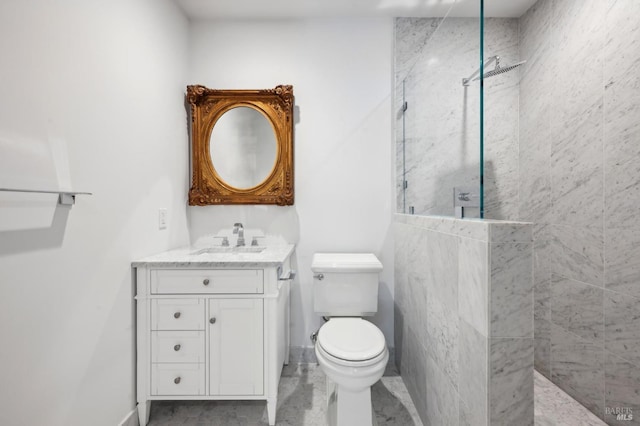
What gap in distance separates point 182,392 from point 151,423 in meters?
0.28

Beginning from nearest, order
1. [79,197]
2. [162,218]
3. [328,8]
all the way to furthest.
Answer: [79,197] < [162,218] < [328,8]

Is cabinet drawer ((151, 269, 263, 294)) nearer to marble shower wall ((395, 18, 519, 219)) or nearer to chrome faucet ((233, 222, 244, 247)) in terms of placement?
chrome faucet ((233, 222, 244, 247))

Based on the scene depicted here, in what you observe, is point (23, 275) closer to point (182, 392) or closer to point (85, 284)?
point (85, 284)

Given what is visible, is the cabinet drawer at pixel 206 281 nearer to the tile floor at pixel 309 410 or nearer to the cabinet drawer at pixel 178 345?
the cabinet drawer at pixel 178 345

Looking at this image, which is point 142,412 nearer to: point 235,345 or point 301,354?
point 235,345

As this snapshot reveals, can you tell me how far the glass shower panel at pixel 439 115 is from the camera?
1091 mm

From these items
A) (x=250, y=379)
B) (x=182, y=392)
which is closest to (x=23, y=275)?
(x=182, y=392)

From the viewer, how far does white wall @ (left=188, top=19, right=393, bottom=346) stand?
79.0 inches

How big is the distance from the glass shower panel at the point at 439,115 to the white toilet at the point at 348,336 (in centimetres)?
55

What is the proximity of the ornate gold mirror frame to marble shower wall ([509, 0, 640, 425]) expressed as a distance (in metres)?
1.61

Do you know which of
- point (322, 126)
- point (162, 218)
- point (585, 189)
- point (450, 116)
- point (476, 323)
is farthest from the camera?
point (322, 126)

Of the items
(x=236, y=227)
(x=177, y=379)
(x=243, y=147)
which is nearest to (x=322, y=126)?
(x=243, y=147)

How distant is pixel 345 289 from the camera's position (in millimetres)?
1702

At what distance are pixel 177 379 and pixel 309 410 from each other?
73cm
